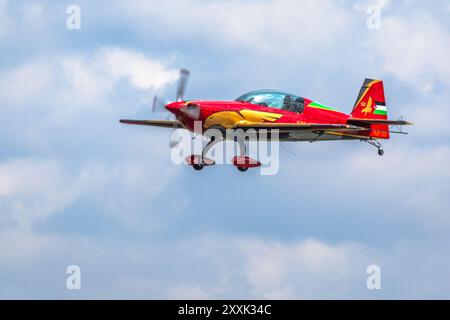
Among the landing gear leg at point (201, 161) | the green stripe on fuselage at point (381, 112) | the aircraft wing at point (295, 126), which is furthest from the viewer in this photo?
the green stripe on fuselage at point (381, 112)

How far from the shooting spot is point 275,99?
51188 millimetres

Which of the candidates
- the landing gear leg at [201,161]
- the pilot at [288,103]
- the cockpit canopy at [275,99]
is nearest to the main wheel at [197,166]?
the landing gear leg at [201,161]

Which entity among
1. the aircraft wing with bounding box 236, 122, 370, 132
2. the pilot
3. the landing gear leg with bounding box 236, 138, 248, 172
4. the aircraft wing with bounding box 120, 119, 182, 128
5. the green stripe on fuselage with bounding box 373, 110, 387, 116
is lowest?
the landing gear leg with bounding box 236, 138, 248, 172

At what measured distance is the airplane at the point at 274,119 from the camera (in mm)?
49000

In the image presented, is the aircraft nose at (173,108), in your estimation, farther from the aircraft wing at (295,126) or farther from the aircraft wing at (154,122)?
the aircraft wing at (154,122)

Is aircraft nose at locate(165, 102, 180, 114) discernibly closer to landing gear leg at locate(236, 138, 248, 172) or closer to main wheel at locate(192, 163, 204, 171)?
main wheel at locate(192, 163, 204, 171)

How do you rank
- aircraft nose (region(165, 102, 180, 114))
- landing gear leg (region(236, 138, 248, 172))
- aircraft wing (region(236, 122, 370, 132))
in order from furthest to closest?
landing gear leg (region(236, 138, 248, 172)) → aircraft wing (region(236, 122, 370, 132)) → aircraft nose (region(165, 102, 180, 114))

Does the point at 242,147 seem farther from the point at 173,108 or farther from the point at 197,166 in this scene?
the point at 173,108

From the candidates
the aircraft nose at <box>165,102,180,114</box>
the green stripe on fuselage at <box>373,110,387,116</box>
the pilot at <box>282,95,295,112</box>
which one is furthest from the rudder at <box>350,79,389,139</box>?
the aircraft nose at <box>165,102,180,114</box>

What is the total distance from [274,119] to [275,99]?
3.38 ft

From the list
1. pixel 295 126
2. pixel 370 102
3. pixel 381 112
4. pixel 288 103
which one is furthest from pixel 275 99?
pixel 381 112

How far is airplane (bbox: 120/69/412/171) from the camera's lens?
49000 mm
